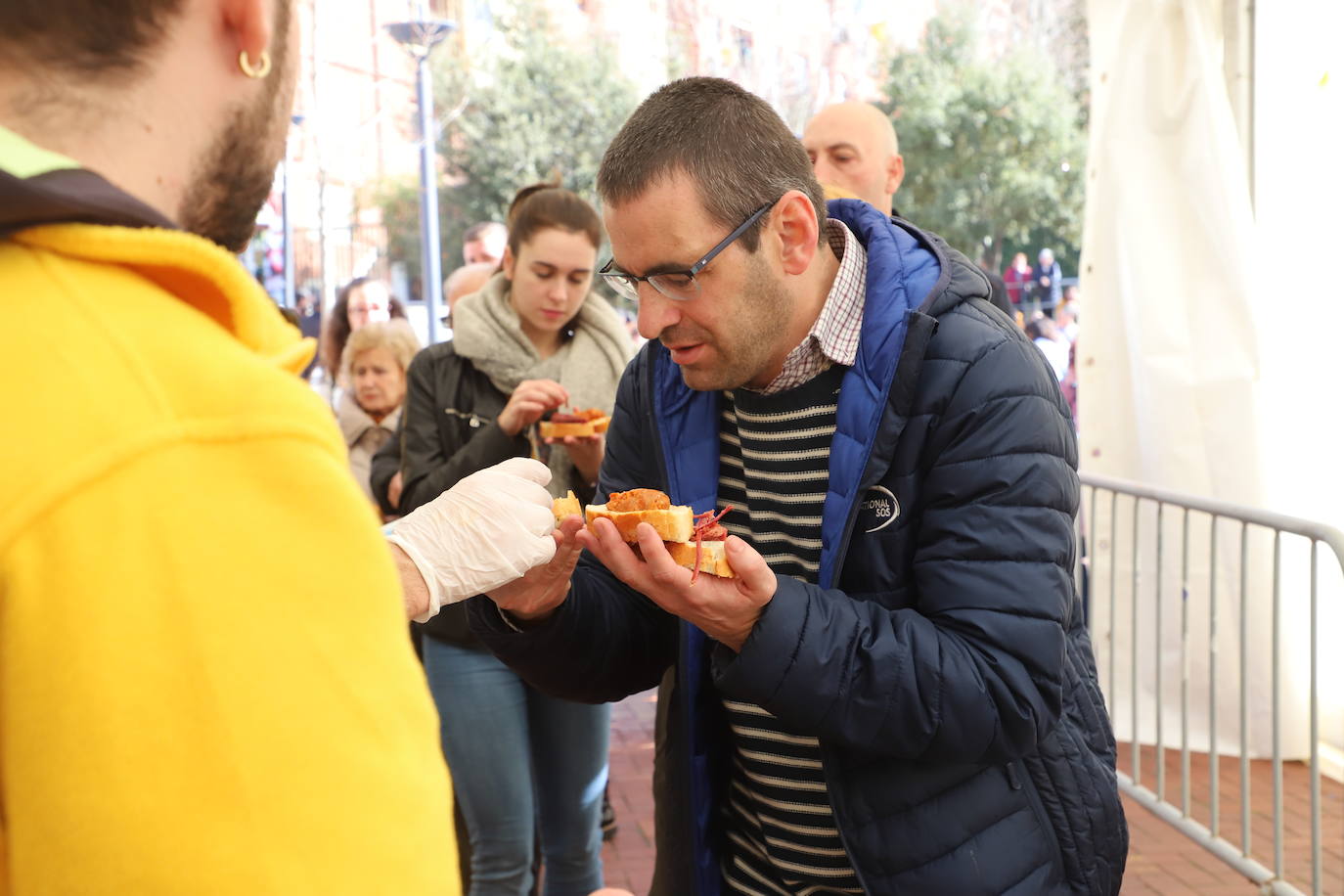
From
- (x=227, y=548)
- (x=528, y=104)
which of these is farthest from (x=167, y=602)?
(x=528, y=104)

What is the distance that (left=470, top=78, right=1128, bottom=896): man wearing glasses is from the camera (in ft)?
6.15

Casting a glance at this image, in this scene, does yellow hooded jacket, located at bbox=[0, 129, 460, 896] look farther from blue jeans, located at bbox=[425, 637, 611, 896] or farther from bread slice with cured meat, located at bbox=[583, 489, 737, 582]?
blue jeans, located at bbox=[425, 637, 611, 896]

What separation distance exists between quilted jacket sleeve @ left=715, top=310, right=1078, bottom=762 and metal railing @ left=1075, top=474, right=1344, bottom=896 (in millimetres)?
2200

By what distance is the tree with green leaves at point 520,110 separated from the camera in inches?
1246

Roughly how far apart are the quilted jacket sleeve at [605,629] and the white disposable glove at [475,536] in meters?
0.40

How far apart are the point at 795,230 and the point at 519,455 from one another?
1743mm

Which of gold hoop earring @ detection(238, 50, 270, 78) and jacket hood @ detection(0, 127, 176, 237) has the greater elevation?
gold hoop earring @ detection(238, 50, 270, 78)

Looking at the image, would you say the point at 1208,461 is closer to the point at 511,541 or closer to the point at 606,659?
the point at 606,659

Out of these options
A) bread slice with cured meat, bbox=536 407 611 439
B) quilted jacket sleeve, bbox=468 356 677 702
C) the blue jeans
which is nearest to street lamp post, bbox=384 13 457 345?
bread slice with cured meat, bbox=536 407 611 439

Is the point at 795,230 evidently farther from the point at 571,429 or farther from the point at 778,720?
the point at 571,429

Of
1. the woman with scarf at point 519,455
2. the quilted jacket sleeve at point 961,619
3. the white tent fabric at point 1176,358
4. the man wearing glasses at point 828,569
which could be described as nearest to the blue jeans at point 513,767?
the woman with scarf at point 519,455

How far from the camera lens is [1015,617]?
1.90 metres

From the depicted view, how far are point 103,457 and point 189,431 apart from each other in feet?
0.18

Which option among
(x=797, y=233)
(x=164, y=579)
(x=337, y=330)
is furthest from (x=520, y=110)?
(x=164, y=579)
